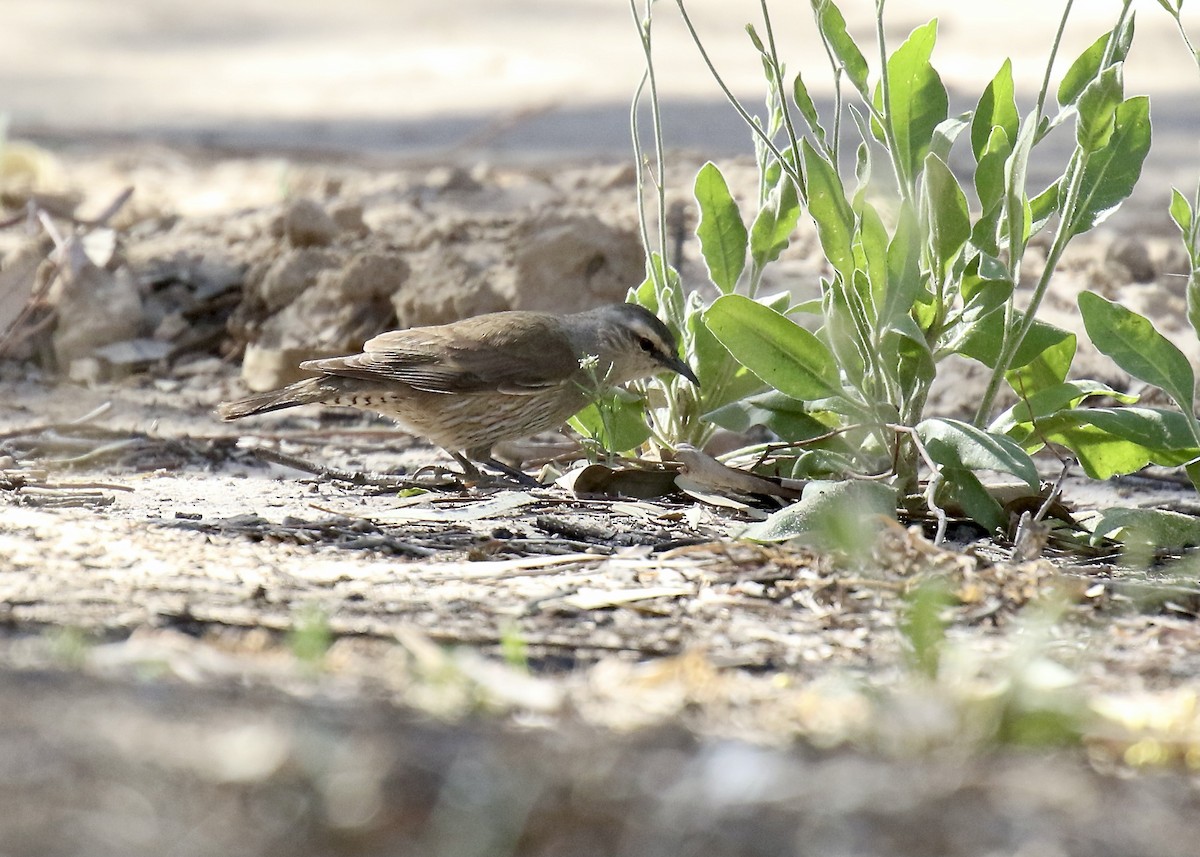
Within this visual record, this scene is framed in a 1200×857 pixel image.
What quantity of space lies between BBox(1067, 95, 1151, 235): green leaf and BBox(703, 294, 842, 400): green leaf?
81 cm

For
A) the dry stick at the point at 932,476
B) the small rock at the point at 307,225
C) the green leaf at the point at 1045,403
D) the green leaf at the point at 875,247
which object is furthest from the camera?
the small rock at the point at 307,225

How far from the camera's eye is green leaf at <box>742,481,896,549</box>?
331 cm

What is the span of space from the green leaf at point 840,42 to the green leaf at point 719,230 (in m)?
0.87

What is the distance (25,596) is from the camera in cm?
305

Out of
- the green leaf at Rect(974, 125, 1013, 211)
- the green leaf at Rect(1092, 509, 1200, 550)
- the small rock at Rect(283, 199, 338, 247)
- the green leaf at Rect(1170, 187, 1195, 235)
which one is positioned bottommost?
the green leaf at Rect(1092, 509, 1200, 550)

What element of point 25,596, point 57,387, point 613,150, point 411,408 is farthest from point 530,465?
point 613,150

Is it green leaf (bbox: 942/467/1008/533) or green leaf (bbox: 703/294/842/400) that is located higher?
green leaf (bbox: 703/294/842/400)

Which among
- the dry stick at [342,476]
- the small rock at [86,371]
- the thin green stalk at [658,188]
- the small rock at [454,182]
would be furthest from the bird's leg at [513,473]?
Result: the small rock at [454,182]

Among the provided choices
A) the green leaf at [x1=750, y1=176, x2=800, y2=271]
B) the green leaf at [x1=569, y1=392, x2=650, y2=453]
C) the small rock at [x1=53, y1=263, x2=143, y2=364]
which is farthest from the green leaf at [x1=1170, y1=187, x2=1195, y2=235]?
the small rock at [x1=53, y1=263, x2=143, y2=364]

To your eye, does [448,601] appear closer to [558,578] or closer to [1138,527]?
[558,578]

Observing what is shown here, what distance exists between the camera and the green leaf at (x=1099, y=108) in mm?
3992

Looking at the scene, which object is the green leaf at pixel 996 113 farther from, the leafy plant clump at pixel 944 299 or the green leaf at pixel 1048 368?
the green leaf at pixel 1048 368

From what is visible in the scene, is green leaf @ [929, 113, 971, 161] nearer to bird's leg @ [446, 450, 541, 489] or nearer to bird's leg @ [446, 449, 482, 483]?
bird's leg @ [446, 450, 541, 489]

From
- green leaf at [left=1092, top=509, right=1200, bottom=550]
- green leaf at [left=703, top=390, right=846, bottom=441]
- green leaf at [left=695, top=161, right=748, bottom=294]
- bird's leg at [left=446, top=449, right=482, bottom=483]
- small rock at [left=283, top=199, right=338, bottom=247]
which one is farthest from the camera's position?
small rock at [left=283, top=199, right=338, bottom=247]
